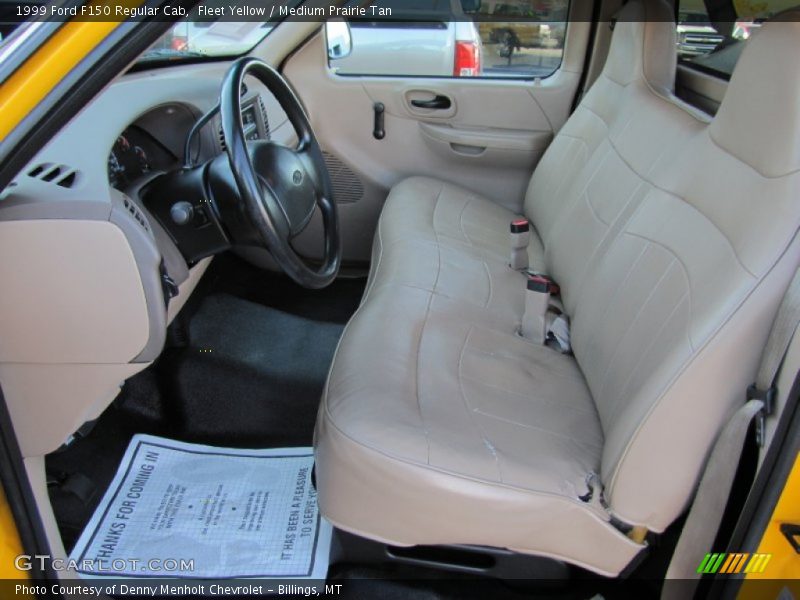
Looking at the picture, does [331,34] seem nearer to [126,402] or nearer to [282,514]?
[126,402]

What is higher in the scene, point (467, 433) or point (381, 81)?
point (381, 81)

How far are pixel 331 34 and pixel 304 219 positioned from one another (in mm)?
1138

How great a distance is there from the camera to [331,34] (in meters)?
2.16

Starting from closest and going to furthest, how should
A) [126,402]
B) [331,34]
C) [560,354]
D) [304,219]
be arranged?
[304,219] < [560,354] < [126,402] < [331,34]

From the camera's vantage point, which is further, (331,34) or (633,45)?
(331,34)

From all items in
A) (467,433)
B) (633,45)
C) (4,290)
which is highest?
(633,45)

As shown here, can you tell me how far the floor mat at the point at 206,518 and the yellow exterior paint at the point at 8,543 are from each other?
40 cm

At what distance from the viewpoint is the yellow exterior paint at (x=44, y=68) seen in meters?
0.66

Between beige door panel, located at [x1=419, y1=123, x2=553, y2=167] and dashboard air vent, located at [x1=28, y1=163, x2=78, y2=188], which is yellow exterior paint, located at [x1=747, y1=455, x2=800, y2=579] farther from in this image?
beige door panel, located at [x1=419, y1=123, x2=553, y2=167]

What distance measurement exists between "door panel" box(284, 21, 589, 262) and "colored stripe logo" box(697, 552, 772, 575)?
1.56 metres

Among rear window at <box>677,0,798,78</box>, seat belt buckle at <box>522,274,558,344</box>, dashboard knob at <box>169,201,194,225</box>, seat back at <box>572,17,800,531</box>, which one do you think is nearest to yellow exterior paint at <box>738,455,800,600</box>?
seat back at <box>572,17,800,531</box>

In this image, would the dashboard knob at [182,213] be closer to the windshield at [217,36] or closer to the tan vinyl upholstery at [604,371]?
the tan vinyl upholstery at [604,371]

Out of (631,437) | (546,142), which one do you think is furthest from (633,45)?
(631,437)

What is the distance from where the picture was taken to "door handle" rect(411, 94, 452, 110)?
7.36 ft
